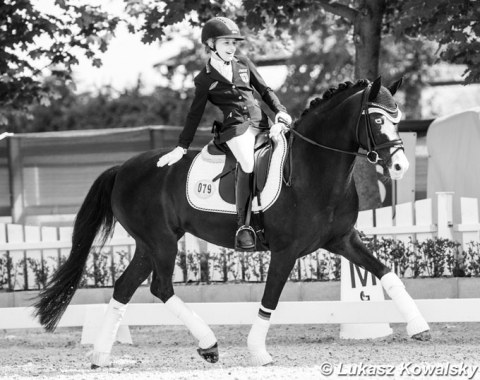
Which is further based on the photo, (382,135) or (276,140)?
(276,140)

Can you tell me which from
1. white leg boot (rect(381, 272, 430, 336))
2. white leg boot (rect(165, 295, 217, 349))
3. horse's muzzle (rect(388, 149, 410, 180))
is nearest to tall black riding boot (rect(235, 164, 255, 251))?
white leg boot (rect(165, 295, 217, 349))

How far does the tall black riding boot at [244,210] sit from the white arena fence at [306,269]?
127 centimetres

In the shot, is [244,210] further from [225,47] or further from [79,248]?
[79,248]

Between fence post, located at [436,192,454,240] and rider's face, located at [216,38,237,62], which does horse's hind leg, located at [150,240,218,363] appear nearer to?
rider's face, located at [216,38,237,62]

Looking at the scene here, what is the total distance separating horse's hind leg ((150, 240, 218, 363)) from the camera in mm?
7121

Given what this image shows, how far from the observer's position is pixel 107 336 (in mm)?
7395

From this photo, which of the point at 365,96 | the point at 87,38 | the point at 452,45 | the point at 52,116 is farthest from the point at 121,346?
the point at 52,116

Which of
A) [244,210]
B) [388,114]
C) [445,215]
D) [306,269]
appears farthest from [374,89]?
[306,269]

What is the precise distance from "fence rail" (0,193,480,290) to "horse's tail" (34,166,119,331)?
2.61m

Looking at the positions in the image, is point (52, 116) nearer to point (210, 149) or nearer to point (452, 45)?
point (452, 45)

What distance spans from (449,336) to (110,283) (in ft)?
13.5

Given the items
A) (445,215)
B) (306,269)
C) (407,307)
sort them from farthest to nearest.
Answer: (306,269), (445,215), (407,307)

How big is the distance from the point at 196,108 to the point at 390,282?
81.0 inches

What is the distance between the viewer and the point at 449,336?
8883 mm
